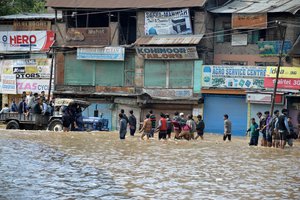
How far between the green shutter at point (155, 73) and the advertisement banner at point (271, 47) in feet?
20.3

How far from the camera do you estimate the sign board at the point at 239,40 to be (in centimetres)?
4328

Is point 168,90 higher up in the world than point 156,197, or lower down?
higher up

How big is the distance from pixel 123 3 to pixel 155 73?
198 inches

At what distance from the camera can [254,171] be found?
755 inches

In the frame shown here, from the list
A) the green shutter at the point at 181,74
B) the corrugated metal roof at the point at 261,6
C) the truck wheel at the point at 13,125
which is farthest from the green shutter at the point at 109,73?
the truck wheel at the point at 13,125

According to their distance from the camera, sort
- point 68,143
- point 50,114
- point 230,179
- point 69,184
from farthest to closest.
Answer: point 50,114
point 68,143
point 230,179
point 69,184

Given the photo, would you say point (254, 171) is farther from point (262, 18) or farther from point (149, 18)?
point (149, 18)

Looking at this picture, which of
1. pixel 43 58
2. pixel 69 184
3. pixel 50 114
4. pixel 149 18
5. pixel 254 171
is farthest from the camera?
pixel 43 58

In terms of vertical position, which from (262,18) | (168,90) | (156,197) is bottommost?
(156,197)

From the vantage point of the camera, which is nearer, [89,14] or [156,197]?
[156,197]

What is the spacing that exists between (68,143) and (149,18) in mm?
19580

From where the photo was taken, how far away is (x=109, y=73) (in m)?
46.2

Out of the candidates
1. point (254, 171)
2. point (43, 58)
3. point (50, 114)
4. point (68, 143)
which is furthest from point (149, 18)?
point (254, 171)

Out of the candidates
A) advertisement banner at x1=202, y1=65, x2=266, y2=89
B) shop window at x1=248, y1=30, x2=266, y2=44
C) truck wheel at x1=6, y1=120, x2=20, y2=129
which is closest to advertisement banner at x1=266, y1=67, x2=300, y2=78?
advertisement banner at x1=202, y1=65, x2=266, y2=89
